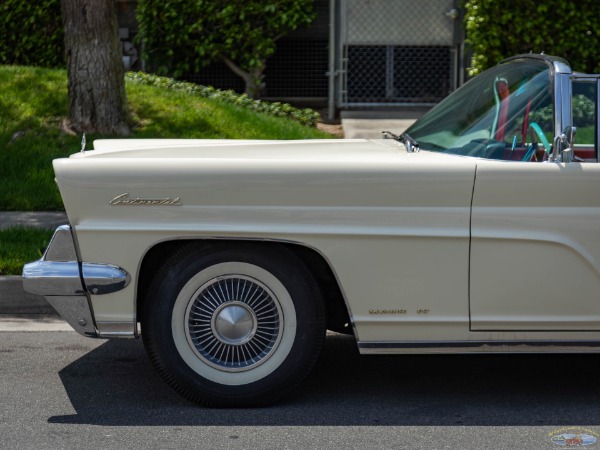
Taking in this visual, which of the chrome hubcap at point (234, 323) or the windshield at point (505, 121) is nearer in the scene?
the chrome hubcap at point (234, 323)

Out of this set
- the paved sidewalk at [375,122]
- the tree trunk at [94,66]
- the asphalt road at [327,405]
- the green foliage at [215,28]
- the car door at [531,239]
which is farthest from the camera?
the green foliage at [215,28]

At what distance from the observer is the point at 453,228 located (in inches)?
198

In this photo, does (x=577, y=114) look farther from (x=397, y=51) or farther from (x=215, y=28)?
(x=397, y=51)

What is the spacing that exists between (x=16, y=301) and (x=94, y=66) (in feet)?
12.8

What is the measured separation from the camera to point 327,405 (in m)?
5.35

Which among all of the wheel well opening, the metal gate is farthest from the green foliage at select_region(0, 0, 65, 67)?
the wheel well opening

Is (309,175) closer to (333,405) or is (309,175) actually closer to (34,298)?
(333,405)

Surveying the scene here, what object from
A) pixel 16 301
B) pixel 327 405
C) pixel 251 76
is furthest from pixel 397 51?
pixel 327 405

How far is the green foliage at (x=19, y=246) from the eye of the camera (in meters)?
7.35

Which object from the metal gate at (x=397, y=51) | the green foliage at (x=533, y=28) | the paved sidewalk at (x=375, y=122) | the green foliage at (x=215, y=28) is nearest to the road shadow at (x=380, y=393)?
the paved sidewalk at (x=375, y=122)

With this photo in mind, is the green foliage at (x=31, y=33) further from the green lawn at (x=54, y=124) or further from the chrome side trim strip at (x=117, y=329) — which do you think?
the chrome side trim strip at (x=117, y=329)

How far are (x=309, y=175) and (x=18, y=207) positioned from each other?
4.96 meters

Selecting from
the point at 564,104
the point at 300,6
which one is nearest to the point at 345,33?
the point at 300,6

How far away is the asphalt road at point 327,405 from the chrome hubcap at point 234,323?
260 millimetres
